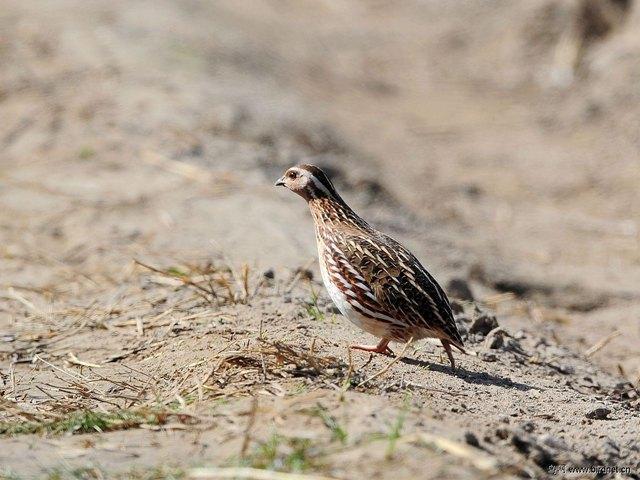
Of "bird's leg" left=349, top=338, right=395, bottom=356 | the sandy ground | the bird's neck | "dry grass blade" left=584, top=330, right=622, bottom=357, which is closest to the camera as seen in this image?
the sandy ground

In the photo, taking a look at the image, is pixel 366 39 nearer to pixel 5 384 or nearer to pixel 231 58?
pixel 231 58

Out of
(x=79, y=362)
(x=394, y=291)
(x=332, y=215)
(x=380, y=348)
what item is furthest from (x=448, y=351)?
(x=79, y=362)

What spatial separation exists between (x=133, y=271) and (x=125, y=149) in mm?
3765

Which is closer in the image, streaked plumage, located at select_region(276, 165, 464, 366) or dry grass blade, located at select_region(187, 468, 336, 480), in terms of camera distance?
dry grass blade, located at select_region(187, 468, 336, 480)

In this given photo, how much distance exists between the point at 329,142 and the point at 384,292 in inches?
A: 303

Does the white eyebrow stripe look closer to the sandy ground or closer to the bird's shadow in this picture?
the sandy ground

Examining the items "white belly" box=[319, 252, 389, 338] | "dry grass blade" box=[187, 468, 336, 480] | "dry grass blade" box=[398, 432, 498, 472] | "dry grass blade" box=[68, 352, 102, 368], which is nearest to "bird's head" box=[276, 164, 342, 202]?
"white belly" box=[319, 252, 389, 338]

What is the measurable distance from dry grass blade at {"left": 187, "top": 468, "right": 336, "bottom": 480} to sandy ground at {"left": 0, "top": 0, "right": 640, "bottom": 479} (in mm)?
67

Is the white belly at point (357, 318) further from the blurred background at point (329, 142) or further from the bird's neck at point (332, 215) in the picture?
the blurred background at point (329, 142)

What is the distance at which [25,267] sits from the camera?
400 inches

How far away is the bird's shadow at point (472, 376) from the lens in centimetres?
685

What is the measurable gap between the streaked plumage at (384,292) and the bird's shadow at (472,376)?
11 centimetres

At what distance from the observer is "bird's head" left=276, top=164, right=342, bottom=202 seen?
767cm

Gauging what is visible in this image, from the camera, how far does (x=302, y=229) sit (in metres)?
10.5
